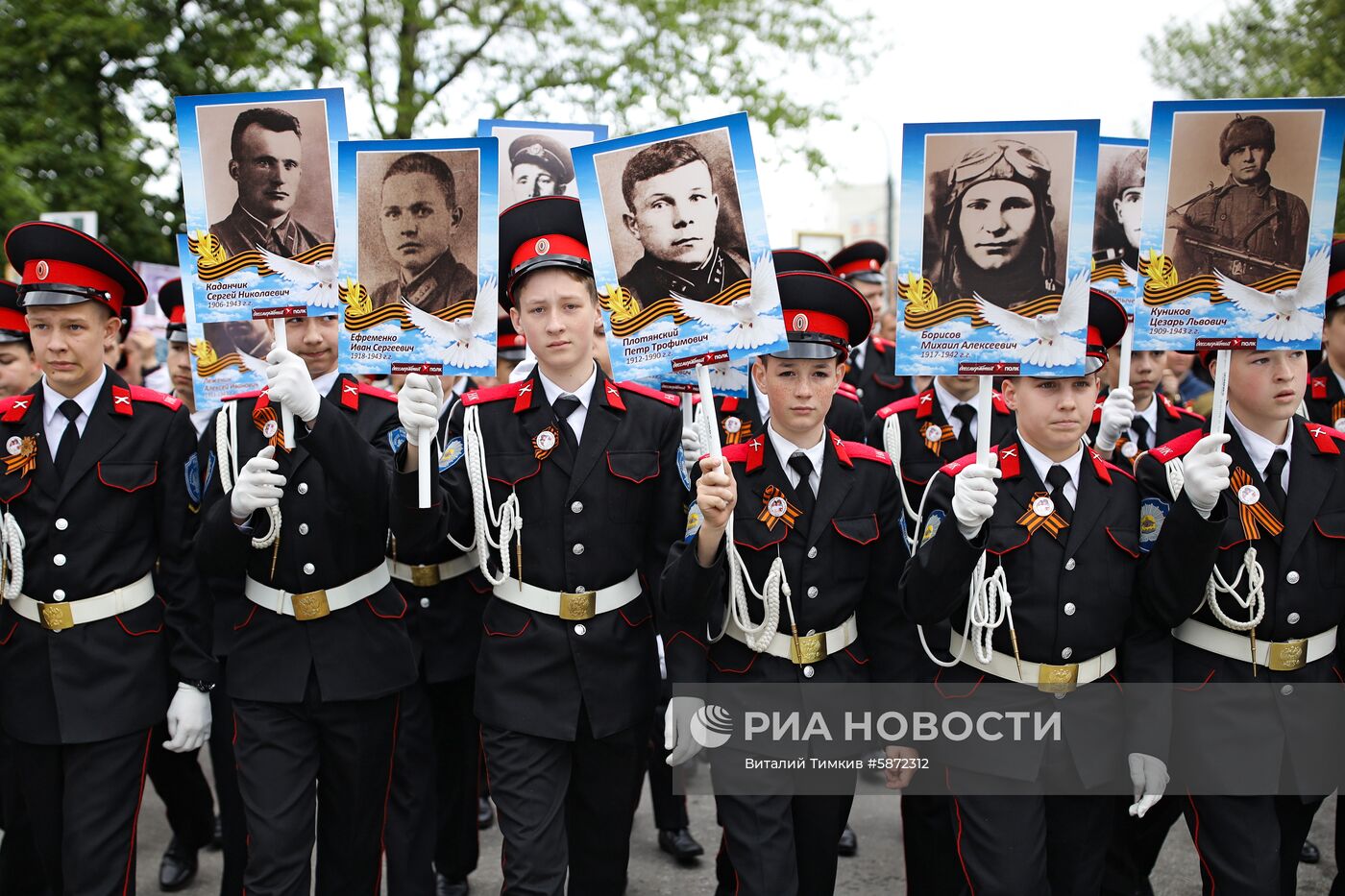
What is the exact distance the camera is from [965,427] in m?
5.92

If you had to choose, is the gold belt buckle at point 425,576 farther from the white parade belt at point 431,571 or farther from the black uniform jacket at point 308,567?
the black uniform jacket at point 308,567

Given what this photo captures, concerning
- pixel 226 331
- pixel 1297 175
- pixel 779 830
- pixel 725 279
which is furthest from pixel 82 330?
pixel 1297 175

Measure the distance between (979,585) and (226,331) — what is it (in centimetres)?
370

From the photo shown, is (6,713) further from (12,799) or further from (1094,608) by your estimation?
(1094,608)

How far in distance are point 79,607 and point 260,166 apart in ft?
5.47

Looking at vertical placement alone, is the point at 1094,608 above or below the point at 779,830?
above

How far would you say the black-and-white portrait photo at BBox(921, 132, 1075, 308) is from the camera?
3.61 m

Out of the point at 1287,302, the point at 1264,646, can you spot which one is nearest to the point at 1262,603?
the point at 1264,646

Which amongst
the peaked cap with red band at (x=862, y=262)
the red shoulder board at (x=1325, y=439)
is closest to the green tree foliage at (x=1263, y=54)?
the peaked cap with red band at (x=862, y=262)

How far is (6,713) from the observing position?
4.17 m

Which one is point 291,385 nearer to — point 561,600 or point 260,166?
point 260,166

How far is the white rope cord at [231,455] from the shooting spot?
4098 millimetres

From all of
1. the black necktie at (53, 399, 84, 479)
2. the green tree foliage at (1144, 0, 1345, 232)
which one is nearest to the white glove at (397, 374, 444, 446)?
the black necktie at (53, 399, 84, 479)

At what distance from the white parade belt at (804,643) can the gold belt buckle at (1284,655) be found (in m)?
1.40
